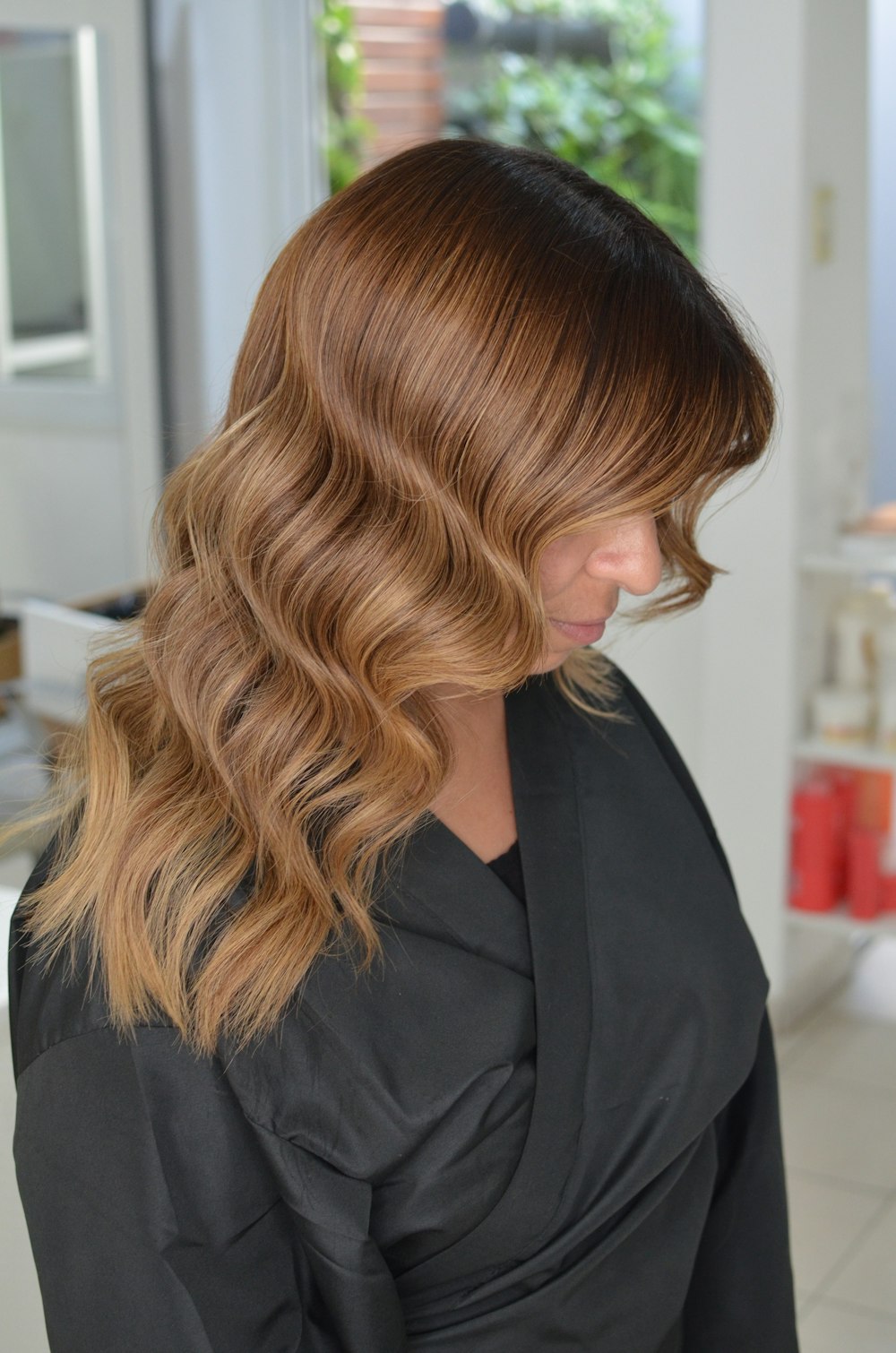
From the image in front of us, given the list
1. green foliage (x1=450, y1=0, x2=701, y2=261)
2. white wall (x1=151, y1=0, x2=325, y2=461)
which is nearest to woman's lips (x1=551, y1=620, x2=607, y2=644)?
white wall (x1=151, y1=0, x2=325, y2=461)

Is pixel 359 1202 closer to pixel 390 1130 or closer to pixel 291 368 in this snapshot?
pixel 390 1130

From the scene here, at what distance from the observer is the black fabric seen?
102 cm

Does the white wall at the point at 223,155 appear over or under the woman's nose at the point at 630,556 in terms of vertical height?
over

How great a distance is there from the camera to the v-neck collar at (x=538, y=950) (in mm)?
934

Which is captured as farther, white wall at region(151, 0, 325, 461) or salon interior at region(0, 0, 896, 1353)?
white wall at region(151, 0, 325, 461)

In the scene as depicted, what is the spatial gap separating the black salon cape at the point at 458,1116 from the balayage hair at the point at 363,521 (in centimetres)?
4

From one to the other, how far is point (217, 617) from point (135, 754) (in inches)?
4.1

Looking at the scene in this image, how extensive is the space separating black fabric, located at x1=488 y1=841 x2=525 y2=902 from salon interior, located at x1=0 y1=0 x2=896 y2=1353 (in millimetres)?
763

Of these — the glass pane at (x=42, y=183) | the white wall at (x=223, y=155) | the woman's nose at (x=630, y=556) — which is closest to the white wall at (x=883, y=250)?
the white wall at (x=223, y=155)

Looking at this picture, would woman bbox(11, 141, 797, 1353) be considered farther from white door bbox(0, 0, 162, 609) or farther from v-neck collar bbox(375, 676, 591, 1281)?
white door bbox(0, 0, 162, 609)

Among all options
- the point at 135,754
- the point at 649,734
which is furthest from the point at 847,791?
the point at 135,754

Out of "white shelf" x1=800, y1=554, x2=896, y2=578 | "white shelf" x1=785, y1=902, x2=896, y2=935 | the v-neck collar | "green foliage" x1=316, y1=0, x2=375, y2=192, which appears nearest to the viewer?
the v-neck collar

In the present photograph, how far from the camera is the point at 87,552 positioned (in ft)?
12.1

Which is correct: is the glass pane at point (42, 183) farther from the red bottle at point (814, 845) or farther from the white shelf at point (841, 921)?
the white shelf at point (841, 921)
